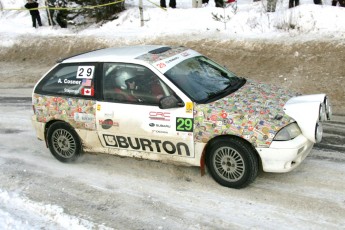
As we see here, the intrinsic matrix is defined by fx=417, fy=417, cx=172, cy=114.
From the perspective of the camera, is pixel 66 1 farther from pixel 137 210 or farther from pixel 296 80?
pixel 137 210

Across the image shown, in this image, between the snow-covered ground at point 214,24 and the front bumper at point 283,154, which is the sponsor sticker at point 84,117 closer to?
the front bumper at point 283,154

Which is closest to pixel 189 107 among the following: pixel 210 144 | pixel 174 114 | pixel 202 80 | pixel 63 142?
pixel 174 114

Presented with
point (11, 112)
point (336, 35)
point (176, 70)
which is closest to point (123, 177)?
point (176, 70)

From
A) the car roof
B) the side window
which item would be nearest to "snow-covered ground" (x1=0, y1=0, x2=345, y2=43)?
the car roof

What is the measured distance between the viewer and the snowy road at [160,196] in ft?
15.4

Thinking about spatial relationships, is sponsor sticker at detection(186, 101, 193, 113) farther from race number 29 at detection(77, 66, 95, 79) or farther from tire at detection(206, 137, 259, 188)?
race number 29 at detection(77, 66, 95, 79)

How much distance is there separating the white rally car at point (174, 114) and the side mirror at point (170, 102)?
0.5 inches

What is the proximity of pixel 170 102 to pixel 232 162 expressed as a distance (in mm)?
1069

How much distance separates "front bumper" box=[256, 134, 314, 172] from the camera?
4812mm

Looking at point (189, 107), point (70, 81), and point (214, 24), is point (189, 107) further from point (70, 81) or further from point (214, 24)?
point (214, 24)

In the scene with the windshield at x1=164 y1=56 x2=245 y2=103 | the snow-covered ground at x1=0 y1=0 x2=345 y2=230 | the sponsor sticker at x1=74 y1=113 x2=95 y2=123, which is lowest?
the snow-covered ground at x1=0 y1=0 x2=345 y2=230

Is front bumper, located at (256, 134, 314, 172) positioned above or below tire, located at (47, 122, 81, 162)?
above

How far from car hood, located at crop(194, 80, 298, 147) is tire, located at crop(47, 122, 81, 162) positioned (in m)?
2.10

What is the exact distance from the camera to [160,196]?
17.4ft
